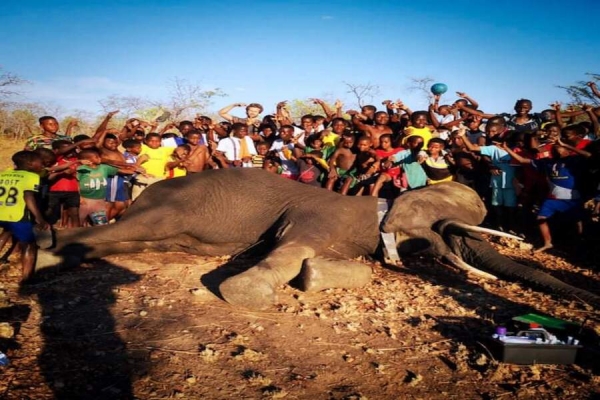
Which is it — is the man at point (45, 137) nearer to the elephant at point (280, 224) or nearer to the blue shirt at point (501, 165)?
the elephant at point (280, 224)

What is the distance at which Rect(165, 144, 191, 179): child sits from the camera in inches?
289

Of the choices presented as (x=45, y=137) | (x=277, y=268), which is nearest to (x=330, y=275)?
(x=277, y=268)

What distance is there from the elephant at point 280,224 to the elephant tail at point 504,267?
0.04 ft

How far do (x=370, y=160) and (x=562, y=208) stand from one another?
2.78m

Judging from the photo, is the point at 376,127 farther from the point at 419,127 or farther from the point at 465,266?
the point at 465,266

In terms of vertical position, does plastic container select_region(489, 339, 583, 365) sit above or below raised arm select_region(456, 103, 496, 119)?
below

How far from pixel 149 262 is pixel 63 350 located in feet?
7.80

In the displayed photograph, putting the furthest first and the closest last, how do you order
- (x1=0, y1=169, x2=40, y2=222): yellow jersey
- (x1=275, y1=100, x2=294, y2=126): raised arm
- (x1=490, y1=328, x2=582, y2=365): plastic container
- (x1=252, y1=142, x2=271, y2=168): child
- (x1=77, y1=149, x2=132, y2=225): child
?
(x1=275, y1=100, x2=294, y2=126): raised arm
(x1=252, y1=142, x2=271, y2=168): child
(x1=77, y1=149, x2=132, y2=225): child
(x1=0, y1=169, x2=40, y2=222): yellow jersey
(x1=490, y1=328, x2=582, y2=365): plastic container

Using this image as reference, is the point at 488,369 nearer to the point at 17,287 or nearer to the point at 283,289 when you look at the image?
the point at 283,289

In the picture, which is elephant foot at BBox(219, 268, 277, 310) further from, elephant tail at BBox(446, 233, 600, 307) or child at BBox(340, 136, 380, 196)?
child at BBox(340, 136, 380, 196)

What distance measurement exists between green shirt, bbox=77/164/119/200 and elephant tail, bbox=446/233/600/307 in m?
4.83

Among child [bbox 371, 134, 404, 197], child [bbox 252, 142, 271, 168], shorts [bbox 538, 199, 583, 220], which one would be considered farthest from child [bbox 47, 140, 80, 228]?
shorts [bbox 538, 199, 583, 220]

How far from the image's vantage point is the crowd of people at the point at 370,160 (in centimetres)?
630

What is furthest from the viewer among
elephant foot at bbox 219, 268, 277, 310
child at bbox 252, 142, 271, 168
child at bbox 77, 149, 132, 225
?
child at bbox 252, 142, 271, 168
